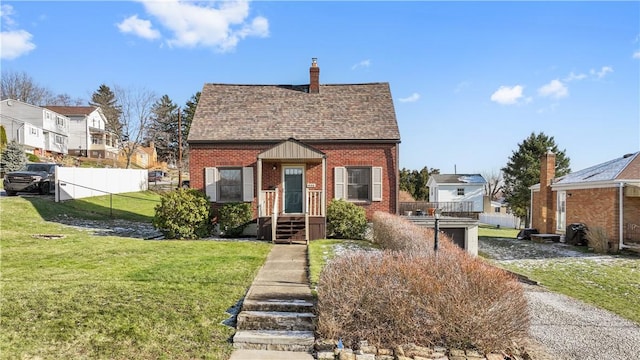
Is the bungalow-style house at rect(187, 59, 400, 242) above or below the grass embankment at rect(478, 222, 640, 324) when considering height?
above

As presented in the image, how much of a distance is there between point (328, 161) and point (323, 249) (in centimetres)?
546

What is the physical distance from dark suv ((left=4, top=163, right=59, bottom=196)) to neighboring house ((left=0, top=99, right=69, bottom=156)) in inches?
912

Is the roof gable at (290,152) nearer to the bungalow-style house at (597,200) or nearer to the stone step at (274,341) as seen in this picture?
the stone step at (274,341)

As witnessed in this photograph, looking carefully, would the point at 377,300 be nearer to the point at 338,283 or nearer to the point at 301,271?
the point at 338,283

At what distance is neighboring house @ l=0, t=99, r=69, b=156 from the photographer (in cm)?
→ 4006

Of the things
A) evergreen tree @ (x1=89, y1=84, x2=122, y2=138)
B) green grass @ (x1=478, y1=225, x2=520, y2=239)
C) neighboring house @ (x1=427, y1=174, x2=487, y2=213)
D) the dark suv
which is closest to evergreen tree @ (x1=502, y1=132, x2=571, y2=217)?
neighboring house @ (x1=427, y1=174, x2=487, y2=213)

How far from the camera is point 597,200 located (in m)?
16.0

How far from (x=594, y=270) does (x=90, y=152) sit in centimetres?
5530

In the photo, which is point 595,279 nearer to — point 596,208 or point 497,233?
point 596,208

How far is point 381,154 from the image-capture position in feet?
52.9

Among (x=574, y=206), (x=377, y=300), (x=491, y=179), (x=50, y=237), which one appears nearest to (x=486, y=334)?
(x=377, y=300)

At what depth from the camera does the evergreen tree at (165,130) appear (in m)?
45.4

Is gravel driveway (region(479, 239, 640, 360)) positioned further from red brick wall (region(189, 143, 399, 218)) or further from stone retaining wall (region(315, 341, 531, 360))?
red brick wall (region(189, 143, 399, 218))

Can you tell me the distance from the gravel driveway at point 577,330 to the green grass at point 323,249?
13.6 ft
